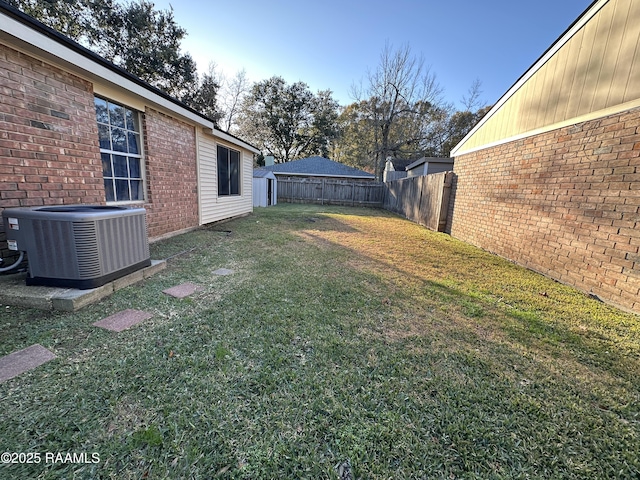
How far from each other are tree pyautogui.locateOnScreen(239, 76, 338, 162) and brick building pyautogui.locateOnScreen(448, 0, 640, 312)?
25615 millimetres

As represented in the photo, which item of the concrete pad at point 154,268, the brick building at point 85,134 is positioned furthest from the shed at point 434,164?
the concrete pad at point 154,268

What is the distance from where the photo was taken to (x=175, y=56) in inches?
699

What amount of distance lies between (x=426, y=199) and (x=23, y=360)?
9843 mm

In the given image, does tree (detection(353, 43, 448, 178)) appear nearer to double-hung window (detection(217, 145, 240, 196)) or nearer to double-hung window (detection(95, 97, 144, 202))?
double-hung window (detection(217, 145, 240, 196))

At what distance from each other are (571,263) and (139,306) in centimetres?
574

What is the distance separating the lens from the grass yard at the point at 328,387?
1.26m

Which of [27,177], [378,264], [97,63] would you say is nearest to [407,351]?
[378,264]

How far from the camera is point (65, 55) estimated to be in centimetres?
304

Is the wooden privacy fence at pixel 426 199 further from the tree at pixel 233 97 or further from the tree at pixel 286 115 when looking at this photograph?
the tree at pixel 233 97

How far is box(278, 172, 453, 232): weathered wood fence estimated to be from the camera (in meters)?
8.17

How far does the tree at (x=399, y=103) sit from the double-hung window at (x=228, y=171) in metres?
18.3

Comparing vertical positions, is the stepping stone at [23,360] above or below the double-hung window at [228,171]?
below

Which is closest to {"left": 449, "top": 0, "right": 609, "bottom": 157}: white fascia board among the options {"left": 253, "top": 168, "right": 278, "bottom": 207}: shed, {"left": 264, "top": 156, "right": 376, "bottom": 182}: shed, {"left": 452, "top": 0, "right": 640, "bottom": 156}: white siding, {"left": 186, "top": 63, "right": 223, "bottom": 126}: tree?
{"left": 452, "top": 0, "right": 640, "bottom": 156}: white siding

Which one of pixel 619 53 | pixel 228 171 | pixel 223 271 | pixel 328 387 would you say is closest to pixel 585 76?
pixel 619 53
